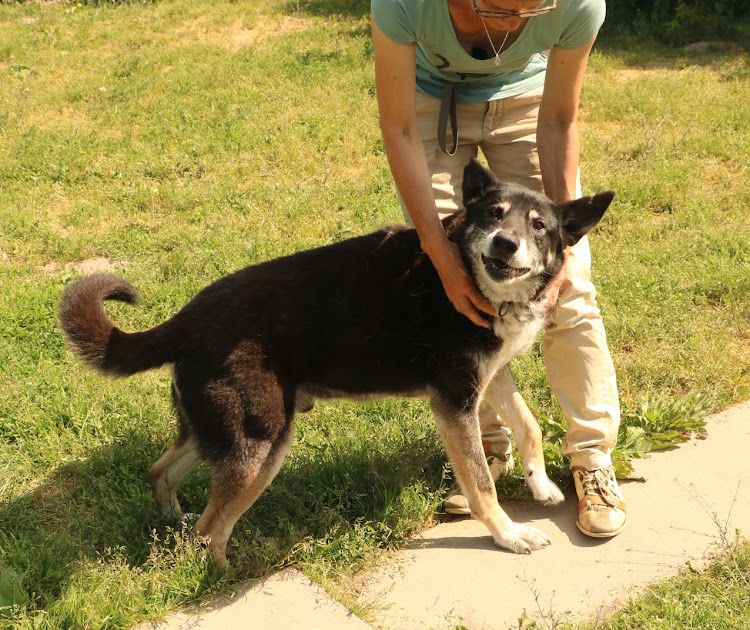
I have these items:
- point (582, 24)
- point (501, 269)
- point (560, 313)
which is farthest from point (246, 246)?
point (582, 24)

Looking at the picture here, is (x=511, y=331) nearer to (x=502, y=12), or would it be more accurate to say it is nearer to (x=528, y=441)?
(x=528, y=441)

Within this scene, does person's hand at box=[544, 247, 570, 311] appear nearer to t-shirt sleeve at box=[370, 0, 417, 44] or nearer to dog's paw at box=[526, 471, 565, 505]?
dog's paw at box=[526, 471, 565, 505]

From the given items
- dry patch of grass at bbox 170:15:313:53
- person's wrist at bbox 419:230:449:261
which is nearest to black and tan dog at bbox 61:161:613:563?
person's wrist at bbox 419:230:449:261

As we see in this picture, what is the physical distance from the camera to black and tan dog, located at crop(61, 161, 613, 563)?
3.24 m

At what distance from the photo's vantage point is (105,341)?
3.28 m

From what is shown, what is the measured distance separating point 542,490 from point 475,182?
144 cm

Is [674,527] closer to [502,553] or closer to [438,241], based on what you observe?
[502,553]

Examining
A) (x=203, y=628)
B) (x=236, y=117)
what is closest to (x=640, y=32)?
(x=236, y=117)

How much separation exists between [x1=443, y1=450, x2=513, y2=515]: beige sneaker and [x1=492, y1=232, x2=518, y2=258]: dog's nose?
1159 mm

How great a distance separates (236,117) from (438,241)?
18.1 feet

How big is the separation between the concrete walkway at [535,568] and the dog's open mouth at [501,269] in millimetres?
1195

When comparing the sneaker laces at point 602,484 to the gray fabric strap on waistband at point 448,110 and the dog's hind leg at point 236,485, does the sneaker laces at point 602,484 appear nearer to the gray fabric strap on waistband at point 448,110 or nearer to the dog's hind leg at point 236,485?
the dog's hind leg at point 236,485

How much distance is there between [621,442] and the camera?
4.07 metres

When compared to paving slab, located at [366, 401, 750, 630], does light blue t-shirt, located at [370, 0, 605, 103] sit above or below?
above
